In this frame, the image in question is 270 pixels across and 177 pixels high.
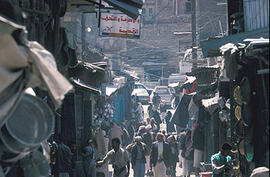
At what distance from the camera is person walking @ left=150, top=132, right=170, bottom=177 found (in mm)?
17250

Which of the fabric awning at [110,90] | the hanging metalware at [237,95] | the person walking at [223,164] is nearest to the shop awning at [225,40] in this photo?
the hanging metalware at [237,95]

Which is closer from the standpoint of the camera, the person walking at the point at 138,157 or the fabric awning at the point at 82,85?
the fabric awning at the point at 82,85

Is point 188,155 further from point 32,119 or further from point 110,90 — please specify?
point 32,119

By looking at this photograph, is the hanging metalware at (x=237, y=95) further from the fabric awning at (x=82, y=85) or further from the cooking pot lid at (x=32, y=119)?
the cooking pot lid at (x=32, y=119)

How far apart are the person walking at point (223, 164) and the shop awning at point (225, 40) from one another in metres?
1.91

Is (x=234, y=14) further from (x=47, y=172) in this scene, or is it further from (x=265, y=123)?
(x=47, y=172)

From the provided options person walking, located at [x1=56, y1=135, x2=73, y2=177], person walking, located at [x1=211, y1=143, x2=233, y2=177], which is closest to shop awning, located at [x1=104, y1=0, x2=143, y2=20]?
person walking, located at [x1=211, y1=143, x2=233, y2=177]

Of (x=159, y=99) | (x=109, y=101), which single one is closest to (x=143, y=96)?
(x=159, y=99)

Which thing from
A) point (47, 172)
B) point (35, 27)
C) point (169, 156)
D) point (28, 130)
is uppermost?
point (35, 27)

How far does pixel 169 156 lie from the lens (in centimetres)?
1752

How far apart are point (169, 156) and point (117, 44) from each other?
1861cm

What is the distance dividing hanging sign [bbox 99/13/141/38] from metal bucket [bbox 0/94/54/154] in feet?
50.9

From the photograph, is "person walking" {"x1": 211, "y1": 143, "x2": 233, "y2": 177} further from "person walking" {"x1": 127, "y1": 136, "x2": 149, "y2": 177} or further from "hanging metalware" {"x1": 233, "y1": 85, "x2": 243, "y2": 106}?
"person walking" {"x1": 127, "y1": 136, "x2": 149, "y2": 177}

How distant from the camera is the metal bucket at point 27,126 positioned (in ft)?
20.4
